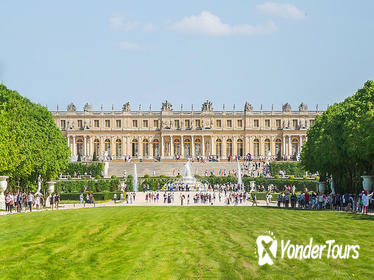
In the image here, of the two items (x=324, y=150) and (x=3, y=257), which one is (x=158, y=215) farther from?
(x=324, y=150)

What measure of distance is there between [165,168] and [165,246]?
2494 inches

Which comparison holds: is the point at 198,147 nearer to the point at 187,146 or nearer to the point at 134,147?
the point at 187,146

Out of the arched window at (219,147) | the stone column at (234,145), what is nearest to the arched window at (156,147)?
the arched window at (219,147)

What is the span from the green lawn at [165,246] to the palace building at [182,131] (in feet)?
241

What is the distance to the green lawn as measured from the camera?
14141 millimetres

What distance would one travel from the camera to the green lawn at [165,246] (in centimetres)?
1414

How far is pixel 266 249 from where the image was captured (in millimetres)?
16594

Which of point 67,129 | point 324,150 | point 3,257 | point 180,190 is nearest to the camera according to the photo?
point 3,257

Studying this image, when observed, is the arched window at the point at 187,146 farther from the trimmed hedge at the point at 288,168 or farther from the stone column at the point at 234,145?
the trimmed hedge at the point at 288,168

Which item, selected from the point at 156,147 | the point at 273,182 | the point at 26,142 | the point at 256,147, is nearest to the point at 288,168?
the point at 273,182

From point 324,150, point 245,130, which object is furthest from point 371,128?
point 245,130

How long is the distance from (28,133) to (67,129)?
59185mm

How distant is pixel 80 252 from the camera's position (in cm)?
1700

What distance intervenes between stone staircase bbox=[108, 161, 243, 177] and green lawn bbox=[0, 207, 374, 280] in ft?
175
